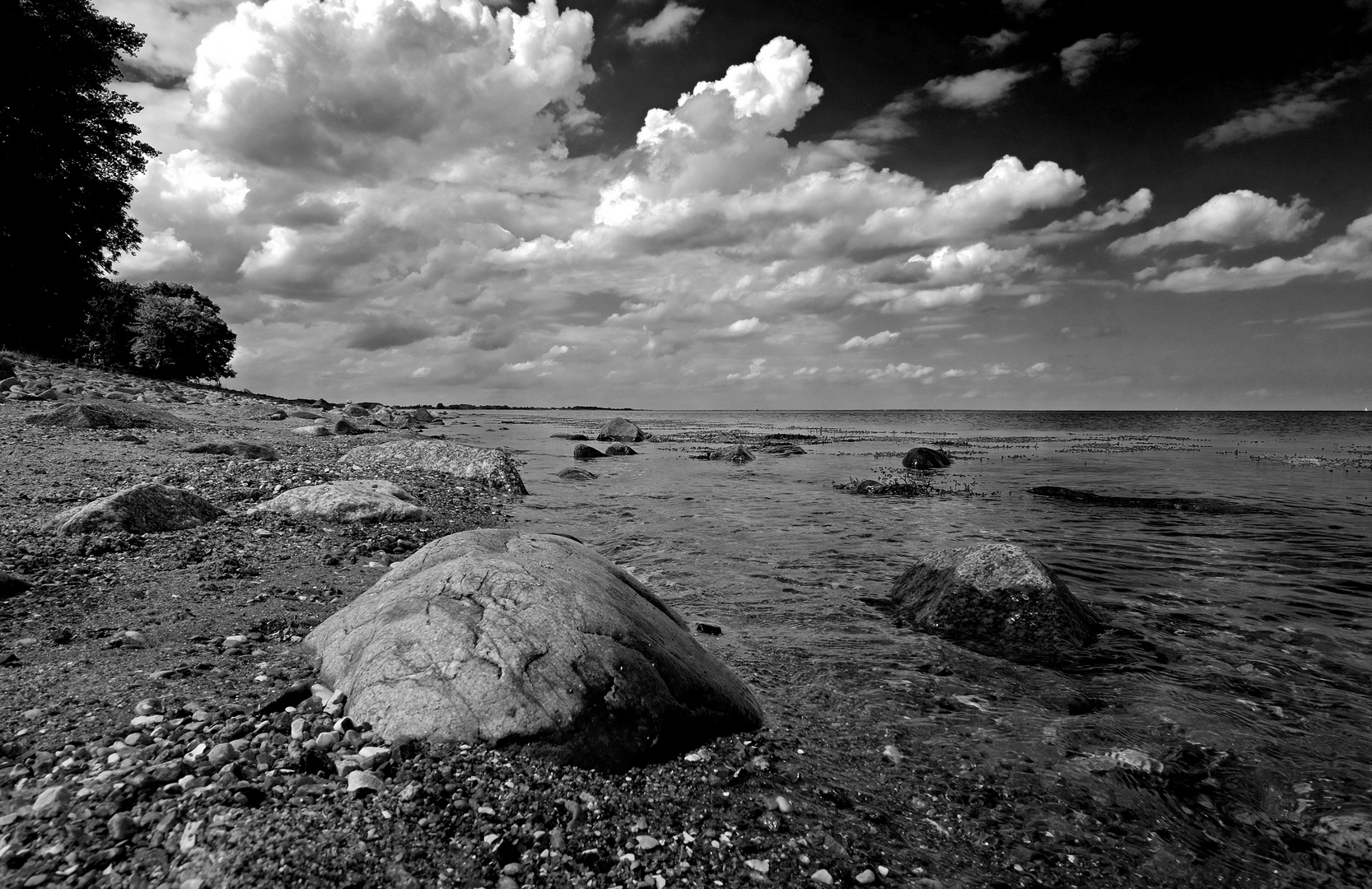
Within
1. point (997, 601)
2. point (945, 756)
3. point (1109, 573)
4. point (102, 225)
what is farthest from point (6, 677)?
point (102, 225)

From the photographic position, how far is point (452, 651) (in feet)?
14.2

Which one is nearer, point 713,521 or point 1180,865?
point 1180,865

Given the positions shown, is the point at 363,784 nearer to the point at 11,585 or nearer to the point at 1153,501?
the point at 11,585

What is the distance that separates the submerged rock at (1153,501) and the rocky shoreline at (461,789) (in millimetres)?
15177

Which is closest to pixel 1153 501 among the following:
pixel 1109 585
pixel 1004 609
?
pixel 1109 585

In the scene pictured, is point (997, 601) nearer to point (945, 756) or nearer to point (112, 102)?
point (945, 756)

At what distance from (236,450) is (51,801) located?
1571cm

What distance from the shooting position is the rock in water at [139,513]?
798 centimetres

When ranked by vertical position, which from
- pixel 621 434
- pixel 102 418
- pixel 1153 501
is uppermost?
pixel 102 418

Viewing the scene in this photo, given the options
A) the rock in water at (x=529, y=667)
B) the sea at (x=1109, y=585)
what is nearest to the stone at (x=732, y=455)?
the sea at (x=1109, y=585)

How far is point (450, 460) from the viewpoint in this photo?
18.9 meters

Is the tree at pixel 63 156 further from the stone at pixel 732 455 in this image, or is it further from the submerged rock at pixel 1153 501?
the submerged rock at pixel 1153 501

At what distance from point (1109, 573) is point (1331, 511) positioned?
10992 millimetres

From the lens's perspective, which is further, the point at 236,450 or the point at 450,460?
the point at 450,460
